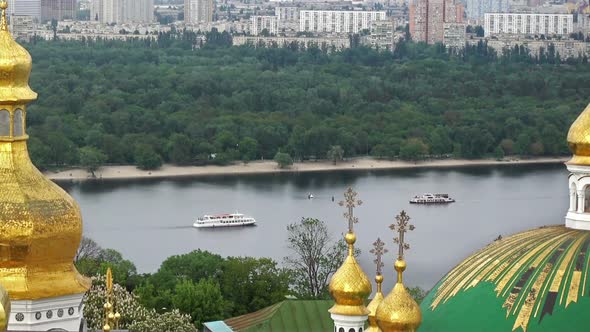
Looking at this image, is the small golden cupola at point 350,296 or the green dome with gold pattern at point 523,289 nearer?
the green dome with gold pattern at point 523,289

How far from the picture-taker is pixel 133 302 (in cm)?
1608

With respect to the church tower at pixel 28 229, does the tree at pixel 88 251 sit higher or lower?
lower

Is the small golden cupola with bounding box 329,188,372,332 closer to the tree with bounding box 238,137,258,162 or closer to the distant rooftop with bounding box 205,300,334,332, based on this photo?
the distant rooftop with bounding box 205,300,334,332

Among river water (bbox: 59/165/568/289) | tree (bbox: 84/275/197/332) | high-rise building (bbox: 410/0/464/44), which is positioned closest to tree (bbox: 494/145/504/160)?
river water (bbox: 59/165/568/289)

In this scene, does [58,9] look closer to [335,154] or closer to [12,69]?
[335,154]

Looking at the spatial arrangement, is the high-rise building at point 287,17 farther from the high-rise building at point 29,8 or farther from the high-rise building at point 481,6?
the high-rise building at point 481,6

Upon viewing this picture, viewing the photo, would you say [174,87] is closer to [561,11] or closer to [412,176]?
[412,176]

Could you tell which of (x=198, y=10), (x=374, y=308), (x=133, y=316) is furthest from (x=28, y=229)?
(x=198, y=10)

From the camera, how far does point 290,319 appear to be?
14.8 metres

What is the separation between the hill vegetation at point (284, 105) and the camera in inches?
1556

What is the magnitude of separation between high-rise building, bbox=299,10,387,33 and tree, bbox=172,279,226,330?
62123mm

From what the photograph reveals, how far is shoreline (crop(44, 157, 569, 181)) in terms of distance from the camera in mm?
36550

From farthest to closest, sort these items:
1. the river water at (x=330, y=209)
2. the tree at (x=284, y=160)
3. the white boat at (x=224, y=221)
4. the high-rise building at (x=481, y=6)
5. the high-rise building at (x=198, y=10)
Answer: the high-rise building at (x=481, y=6)
the high-rise building at (x=198, y=10)
the tree at (x=284, y=160)
the white boat at (x=224, y=221)
the river water at (x=330, y=209)

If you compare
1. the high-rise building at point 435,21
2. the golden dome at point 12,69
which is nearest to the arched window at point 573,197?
the golden dome at point 12,69
